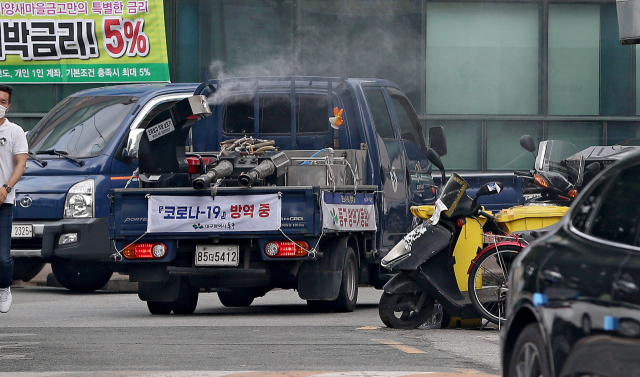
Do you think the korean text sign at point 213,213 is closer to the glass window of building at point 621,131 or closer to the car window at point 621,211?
the car window at point 621,211

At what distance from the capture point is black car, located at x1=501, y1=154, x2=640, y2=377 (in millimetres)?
4047

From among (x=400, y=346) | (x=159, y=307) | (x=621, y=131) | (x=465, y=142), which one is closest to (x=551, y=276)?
(x=400, y=346)

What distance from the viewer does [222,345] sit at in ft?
27.0

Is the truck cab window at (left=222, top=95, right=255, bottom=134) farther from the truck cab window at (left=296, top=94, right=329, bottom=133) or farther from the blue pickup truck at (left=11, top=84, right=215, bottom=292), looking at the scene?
the blue pickup truck at (left=11, top=84, right=215, bottom=292)

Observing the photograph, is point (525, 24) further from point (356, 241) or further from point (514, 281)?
point (514, 281)

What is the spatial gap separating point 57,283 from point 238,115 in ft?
17.3

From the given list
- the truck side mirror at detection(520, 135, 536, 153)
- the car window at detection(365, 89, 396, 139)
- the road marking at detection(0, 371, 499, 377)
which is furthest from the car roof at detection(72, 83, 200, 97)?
the road marking at detection(0, 371, 499, 377)

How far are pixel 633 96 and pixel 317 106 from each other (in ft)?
38.4

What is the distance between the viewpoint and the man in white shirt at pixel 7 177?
973 cm

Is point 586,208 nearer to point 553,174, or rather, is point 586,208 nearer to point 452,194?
point 452,194

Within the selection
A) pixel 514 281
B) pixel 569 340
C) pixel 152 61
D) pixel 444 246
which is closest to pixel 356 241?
pixel 444 246

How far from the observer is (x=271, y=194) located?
34.2 feet

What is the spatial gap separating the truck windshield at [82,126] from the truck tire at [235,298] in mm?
2323

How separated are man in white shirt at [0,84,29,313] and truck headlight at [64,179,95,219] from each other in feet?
10.2
